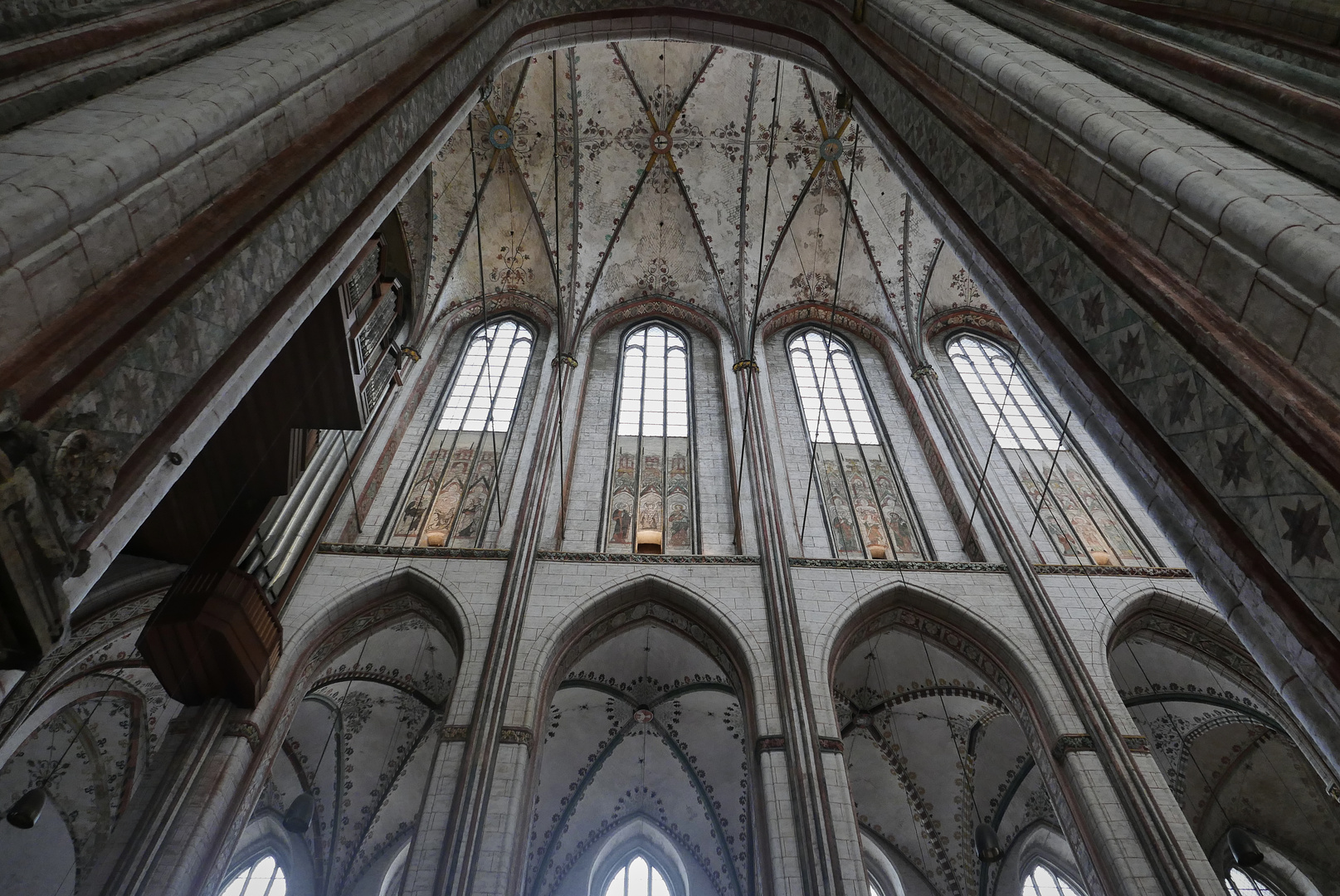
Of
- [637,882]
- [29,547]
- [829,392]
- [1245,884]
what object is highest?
[829,392]

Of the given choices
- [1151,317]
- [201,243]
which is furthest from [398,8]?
[1151,317]

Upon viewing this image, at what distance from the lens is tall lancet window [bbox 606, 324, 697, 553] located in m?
10.5

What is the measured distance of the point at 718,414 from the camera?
1283cm

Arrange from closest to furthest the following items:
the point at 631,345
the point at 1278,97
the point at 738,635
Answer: the point at 1278,97, the point at 738,635, the point at 631,345

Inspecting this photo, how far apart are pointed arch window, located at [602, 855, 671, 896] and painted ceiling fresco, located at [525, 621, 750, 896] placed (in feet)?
0.98

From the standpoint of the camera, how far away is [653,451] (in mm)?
11969

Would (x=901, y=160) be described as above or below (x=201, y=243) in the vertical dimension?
above

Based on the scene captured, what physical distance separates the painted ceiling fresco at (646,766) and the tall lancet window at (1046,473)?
5298 millimetres

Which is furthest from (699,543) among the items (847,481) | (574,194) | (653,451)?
(574,194)

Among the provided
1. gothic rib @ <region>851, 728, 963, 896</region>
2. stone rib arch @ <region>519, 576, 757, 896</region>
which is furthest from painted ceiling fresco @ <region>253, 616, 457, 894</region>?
gothic rib @ <region>851, 728, 963, 896</region>

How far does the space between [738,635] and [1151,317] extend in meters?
5.99

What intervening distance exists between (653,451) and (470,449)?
291 cm

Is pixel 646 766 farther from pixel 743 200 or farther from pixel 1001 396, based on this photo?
pixel 743 200

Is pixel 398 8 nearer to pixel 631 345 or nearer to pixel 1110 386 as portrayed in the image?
pixel 1110 386
